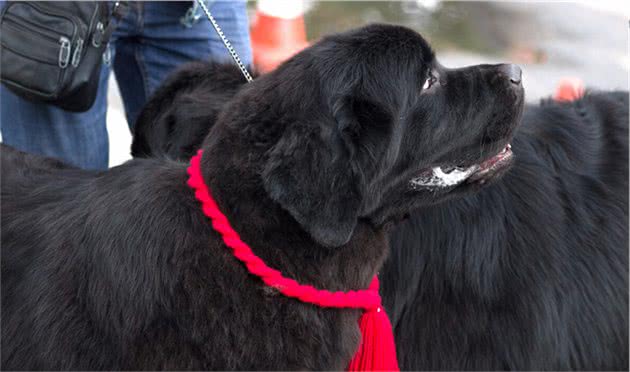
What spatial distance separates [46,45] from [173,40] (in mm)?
695

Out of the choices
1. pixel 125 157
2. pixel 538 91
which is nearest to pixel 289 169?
pixel 125 157

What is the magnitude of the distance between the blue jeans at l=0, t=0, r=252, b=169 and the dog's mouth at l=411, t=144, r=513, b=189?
4.40 feet

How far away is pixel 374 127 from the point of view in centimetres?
250

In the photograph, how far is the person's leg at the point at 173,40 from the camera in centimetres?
363

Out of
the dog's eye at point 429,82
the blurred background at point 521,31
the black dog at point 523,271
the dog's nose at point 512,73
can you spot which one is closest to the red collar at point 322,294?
the black dog at point 523,271

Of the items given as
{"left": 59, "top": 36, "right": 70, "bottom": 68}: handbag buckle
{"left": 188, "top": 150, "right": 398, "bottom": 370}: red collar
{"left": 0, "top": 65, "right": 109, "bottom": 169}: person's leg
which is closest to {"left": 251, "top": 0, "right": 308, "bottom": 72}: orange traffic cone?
{"left": 0, "top": 65, "right": 109, "bottom": 169}: person's leg

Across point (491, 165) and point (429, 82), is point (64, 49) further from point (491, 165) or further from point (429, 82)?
point (491, 165)

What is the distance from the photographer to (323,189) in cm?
236

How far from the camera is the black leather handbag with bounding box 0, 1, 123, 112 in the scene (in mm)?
3184

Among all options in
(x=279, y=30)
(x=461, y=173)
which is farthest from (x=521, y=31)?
(x=461, y=173)

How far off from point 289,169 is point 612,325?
1.68m

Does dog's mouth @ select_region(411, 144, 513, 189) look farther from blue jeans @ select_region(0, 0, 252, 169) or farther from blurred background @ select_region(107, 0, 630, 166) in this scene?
blurred background @ select_region(107, 0, 630, 166)

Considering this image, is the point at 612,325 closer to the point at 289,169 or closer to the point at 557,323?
the point at 557,323

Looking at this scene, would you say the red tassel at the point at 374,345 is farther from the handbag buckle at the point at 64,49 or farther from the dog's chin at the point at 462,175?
the handbag buckle at the point at 64,49
